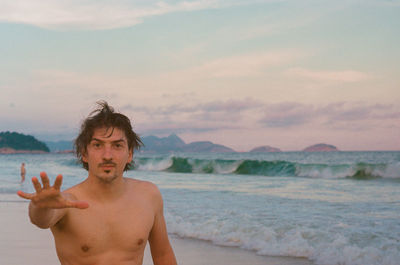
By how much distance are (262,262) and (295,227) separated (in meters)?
1.78

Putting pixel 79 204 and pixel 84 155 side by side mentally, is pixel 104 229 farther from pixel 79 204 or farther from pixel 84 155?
pixel 79 204

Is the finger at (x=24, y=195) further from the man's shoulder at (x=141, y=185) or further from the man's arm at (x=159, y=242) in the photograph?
the man's arm at (x=159, y=242)

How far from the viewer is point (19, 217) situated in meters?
8.89

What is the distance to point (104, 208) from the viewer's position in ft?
10.3

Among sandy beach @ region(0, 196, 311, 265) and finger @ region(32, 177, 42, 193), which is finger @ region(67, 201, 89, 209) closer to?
finger @ region(32, 177, 42, 193)

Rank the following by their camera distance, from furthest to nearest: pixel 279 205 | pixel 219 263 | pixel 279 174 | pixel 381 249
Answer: pixel 279 174
pixel 279 205
pixel 381 249
pixel 219 263

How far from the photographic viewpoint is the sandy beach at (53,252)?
19.1 ft

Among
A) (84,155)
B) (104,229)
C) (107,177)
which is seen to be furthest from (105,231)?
(84,155)

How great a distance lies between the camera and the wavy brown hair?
9.87ft

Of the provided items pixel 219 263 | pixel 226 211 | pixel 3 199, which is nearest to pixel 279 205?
pixel 226 211

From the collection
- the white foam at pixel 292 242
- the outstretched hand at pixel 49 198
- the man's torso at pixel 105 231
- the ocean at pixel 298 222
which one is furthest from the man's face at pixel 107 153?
the white foam at pixel 292 242

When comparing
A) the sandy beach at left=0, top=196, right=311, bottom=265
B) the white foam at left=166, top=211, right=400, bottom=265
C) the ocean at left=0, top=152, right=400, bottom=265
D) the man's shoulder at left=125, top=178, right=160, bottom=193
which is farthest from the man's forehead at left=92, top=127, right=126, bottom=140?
the white foam at left=166, top=211, right=400, bottom=265

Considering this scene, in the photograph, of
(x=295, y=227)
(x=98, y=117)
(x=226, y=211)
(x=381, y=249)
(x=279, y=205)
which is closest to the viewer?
(x=98, y=117)

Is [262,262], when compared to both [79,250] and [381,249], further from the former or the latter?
[79,250]
